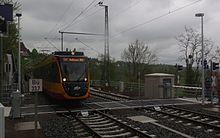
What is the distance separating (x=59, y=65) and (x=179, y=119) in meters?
7.76

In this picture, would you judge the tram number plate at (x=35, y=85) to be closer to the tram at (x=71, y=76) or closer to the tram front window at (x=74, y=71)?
the tram at (x=71, y=76)

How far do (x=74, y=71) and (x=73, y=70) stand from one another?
8 centimetres

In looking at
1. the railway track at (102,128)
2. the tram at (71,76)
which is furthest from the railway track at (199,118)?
the tram at (71,76)

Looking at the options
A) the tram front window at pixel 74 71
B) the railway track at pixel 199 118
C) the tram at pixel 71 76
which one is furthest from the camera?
the tram front window at pixel 74 71

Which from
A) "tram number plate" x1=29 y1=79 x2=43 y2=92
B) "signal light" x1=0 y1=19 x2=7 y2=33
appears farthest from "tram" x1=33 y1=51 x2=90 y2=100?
"signal light" x1=0 y1=19 x2=7 y2=33

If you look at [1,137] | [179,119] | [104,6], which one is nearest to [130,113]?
[179,119]

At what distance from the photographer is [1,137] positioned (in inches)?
263

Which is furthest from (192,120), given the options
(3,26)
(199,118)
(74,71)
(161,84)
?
(161,84)

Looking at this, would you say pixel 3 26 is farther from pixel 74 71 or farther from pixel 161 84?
pixel 161 84

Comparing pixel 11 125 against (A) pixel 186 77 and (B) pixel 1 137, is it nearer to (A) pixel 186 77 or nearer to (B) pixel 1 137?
(B) pixel 1 137

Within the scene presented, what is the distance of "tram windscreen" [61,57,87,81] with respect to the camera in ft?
63.3

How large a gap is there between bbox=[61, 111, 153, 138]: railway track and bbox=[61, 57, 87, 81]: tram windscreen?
3412mm

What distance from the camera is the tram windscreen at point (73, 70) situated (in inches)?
759

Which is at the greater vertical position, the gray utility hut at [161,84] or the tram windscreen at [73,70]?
the tram windscreen at [73,70]
